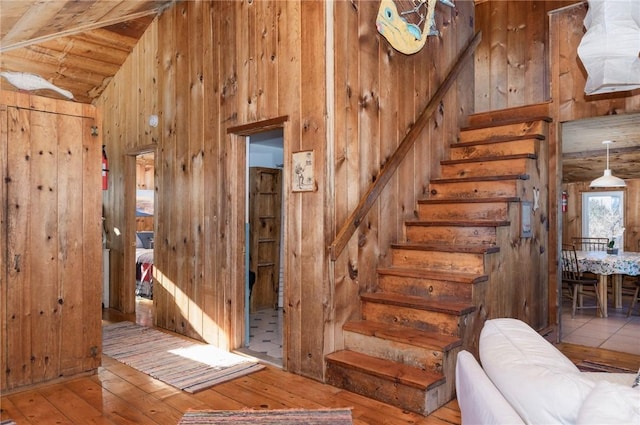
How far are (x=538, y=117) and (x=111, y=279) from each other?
5.34 metres

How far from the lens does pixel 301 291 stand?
340 centimetres

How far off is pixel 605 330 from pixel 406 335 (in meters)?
2.98

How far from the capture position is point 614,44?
347 centimetres

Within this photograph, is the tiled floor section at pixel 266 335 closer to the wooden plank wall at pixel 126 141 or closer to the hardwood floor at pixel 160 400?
the hardwood floor at pixel 160 400

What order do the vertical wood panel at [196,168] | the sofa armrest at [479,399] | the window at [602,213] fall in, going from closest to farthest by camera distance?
the sofa armrest at [479,399], the vertical wood panel at [196,168], the window at [602,213]

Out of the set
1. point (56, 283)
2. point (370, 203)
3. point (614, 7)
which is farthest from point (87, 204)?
point (614, 7)

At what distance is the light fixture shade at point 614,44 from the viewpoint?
343 centimetres

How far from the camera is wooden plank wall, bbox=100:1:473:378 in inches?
130

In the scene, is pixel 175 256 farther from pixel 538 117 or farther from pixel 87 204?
pixel 538 117

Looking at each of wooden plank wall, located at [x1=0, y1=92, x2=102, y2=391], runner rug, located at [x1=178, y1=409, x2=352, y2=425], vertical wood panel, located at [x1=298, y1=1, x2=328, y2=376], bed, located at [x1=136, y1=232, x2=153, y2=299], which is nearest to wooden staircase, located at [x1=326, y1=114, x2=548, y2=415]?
vertical wood panel, located at [x1=298, y1=1, x2=328, y2=376]

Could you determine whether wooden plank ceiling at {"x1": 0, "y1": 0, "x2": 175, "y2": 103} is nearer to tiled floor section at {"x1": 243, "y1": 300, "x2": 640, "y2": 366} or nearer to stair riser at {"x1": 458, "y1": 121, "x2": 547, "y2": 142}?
tiled floor section at {"x1": 243, "y1": 300, "x2": 640, "y2": 366}

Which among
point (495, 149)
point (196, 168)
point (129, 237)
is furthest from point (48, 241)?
point (495, 149)

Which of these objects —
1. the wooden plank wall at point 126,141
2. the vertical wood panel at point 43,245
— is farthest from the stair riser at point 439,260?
the wooden plank wall at point 126,141

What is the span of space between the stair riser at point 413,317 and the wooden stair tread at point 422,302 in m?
0.03
